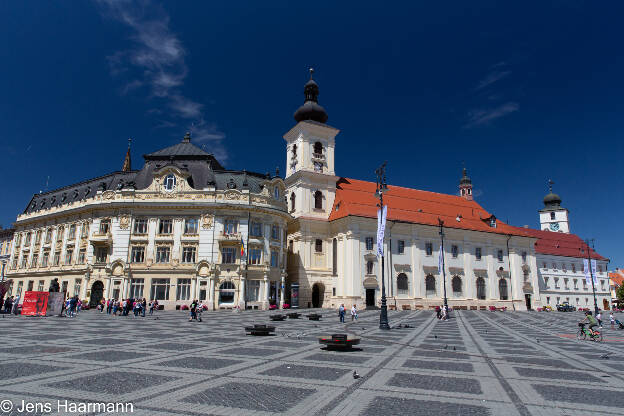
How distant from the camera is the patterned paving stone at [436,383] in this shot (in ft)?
31.0

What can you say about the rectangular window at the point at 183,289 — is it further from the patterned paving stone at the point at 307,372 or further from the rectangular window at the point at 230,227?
the patterned paving stone at the point at 307,372

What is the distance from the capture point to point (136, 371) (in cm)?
1060

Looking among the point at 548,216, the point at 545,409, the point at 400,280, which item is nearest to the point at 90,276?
the point at 400,280

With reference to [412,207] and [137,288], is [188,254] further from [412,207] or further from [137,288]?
[412,207]

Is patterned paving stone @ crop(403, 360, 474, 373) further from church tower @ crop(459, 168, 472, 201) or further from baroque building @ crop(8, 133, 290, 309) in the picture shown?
church tower @ crop(459, 168, 472, 201)

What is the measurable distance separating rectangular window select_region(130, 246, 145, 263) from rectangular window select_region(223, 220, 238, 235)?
31.1ft

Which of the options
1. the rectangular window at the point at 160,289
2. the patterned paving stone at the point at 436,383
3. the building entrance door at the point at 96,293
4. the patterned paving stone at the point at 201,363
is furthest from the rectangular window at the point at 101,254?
the patterned paving stone at the point at 436,383

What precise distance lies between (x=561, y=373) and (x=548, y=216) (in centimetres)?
11015

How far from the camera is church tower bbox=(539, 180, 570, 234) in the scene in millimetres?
103375

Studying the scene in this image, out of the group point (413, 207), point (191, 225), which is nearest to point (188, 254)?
point (191, 225)

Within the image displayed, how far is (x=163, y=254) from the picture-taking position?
44.5 m

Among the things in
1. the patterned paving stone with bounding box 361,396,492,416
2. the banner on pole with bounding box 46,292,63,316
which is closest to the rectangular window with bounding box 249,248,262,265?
the banner on pole with bounding box 46,292,63,316

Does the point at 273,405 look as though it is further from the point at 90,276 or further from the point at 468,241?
the point at 468,241

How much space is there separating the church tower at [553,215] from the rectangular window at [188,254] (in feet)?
317
